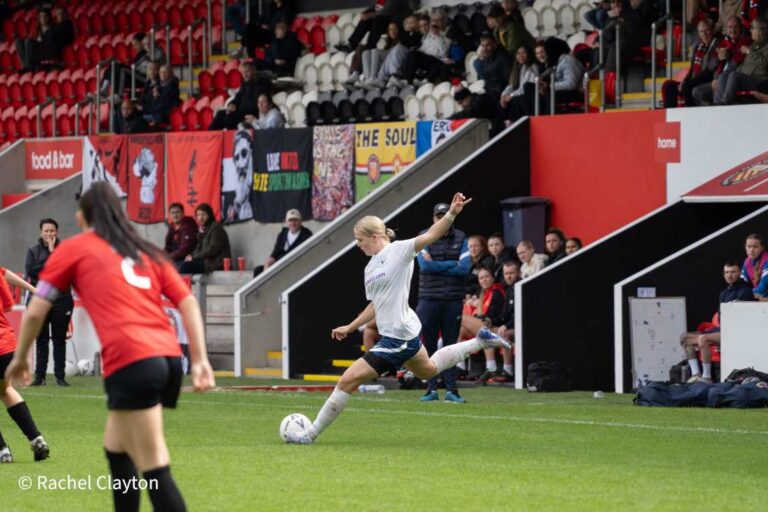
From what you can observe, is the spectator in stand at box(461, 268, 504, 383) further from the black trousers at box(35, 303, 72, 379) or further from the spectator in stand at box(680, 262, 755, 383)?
the black trousers at box(35, 303, 72, 379)

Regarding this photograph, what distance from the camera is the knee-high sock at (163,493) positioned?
22.3ft

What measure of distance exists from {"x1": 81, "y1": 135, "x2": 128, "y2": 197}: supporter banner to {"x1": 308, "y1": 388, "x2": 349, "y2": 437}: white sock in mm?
14993

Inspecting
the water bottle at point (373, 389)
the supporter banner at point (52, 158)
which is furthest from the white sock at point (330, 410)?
the supporter banner at point (52, 158)

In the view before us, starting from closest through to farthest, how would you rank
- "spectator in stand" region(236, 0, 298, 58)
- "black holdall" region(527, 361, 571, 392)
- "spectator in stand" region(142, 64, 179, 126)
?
"black holdall" region(527, 361, 571, 392)
"spectator in stand" region(142, 64, 179, 126)
"spectator in stand" region(236, 0, 298, 58)

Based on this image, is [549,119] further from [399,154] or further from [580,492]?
[580,492]

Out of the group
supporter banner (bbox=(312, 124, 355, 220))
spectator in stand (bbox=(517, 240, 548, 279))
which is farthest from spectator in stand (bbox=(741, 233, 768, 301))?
supporter banner (bbox=(312, 124, 355, 220))

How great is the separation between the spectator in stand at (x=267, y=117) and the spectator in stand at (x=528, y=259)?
665cm

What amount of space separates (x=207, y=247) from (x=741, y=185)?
839 centimetres

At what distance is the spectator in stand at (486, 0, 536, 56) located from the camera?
78.4ft

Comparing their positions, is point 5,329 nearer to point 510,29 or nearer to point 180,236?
point 180,236

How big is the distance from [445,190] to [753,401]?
6.83 meters

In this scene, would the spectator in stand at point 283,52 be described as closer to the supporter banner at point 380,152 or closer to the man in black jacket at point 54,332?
the supporter banner at point 380,152

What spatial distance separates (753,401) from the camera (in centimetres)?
1566

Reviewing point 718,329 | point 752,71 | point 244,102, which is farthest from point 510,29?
point 718,329
